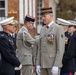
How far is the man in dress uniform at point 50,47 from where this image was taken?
29.8 ft

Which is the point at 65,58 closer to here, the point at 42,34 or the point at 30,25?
the point at 42,34

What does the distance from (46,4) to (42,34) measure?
977 inches

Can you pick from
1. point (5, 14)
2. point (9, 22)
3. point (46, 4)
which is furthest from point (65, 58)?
point (46, 4)

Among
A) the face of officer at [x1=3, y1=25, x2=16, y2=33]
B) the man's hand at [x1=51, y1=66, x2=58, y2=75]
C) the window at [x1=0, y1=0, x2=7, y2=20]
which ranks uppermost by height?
the face of officer at [x1=3, y1=25, x2=16, y2=33]

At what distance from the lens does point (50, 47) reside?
9.22 metres

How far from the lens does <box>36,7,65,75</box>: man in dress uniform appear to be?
9.09 meters

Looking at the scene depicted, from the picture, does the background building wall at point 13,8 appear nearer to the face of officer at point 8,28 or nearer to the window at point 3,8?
the window at point 3,8

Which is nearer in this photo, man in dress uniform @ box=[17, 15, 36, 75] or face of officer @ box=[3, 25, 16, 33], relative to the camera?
face of officer @ box=[3, 25, 16, 33]

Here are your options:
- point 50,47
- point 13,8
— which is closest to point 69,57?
point 50,47

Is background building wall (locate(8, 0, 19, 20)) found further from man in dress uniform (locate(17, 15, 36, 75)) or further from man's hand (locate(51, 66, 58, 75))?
man's hand (locate(51, 66, 58, 75))

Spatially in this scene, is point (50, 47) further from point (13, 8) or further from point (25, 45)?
point (13, 8)

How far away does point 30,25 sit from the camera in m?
10.9

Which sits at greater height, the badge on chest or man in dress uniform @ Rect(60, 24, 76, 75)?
the badge on chest

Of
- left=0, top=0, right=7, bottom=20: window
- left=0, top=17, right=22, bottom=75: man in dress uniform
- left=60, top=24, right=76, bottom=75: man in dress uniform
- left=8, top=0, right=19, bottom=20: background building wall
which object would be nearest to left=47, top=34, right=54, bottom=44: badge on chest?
left=60, top=24, right=76, bottom=75: man in dress uniform
